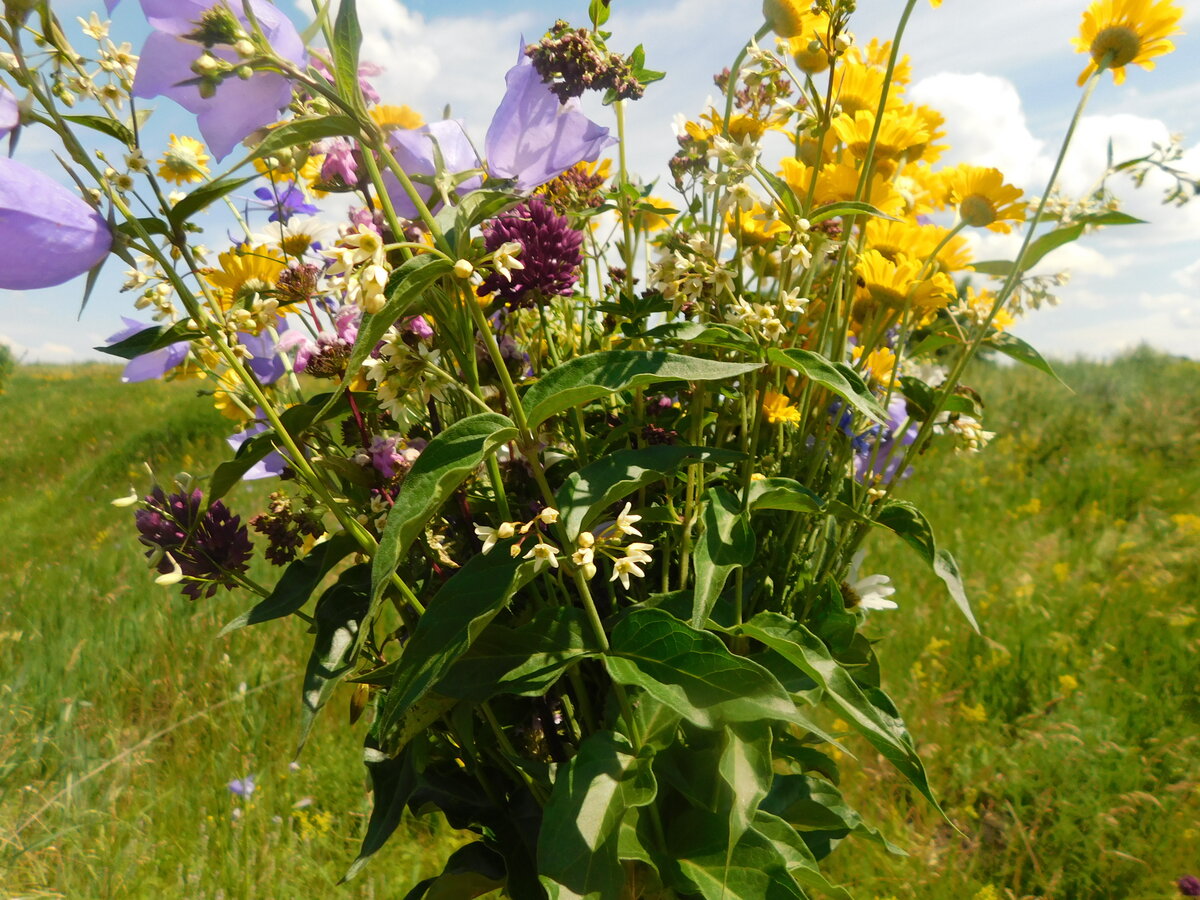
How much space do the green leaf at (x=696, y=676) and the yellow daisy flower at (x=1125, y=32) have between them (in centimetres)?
46

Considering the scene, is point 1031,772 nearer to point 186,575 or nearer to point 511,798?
point 511,798

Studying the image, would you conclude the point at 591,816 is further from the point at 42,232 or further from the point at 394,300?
the point at 42,232

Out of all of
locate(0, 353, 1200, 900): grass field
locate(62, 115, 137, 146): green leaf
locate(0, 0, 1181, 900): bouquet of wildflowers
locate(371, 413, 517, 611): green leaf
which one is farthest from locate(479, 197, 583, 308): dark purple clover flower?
locate(0, 353, 1200, 900): grass field

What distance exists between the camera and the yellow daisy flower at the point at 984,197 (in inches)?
21.1

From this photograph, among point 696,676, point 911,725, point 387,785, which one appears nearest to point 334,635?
point 387,785

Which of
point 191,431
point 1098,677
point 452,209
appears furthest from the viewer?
point 191,431

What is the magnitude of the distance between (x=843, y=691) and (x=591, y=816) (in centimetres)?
17

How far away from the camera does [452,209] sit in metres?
0.38

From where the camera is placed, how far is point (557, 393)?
396mm

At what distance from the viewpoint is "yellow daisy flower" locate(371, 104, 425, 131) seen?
483 mm

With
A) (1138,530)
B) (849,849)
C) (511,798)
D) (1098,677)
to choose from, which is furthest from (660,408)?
(1138,530)

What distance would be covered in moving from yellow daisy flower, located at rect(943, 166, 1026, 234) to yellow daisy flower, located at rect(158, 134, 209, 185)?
526 mm

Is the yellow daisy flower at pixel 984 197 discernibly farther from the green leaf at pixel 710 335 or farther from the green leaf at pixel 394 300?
the green leaf at pixel 394 300

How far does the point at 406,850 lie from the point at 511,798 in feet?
2.51
